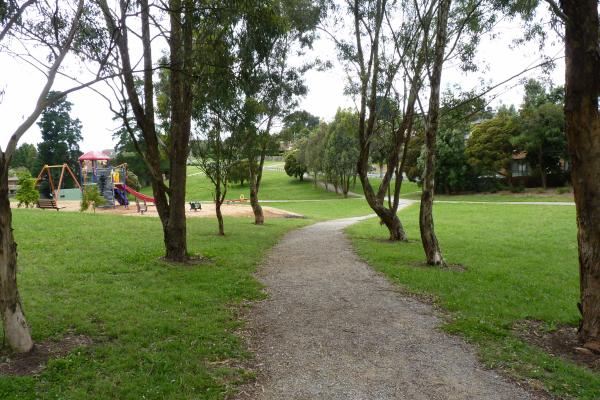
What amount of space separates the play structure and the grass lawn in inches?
799

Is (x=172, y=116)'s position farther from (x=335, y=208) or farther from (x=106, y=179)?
(x=335, y=208)

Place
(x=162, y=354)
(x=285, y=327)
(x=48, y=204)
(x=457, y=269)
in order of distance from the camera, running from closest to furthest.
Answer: (x=162, y=354) → (x=285, y=327) → (x=457, y=269) → (x=48, y=204)

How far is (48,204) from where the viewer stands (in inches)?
1073

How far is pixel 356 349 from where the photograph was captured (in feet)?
18.5

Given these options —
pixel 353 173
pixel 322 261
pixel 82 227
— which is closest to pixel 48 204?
pixel 82 227

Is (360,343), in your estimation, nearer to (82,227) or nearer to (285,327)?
(285,327)

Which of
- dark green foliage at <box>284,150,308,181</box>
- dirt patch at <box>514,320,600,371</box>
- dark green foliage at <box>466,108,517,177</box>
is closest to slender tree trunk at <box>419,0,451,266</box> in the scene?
dirt patch at <box>514,320,600,371</box>

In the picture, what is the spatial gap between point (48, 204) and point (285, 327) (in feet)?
85.1

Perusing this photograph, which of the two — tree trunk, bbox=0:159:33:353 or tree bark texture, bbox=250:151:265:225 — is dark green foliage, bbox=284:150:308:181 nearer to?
tree bark texture, bbox=250:151:265:225

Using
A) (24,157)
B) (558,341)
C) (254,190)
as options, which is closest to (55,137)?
(24,157)

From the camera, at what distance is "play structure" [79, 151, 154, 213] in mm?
32031

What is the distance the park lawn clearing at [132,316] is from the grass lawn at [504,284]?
11.0 feet

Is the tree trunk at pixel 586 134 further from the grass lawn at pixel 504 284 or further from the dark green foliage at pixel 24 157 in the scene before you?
the dark green foliage at pixel 24 157

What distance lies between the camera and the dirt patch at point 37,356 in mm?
4672
